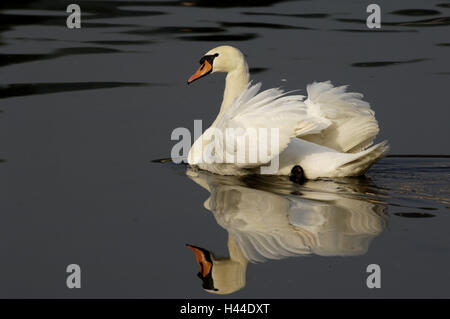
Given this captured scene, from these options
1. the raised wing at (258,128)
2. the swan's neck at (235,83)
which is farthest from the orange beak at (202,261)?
the swan's neck at (235,83)

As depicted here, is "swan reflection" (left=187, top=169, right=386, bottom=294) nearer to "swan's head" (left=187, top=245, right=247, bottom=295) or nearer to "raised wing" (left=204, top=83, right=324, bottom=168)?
"swan's head" (left=187, top=245, right=247, bottom=295)

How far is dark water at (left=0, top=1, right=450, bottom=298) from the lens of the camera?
7.16 m

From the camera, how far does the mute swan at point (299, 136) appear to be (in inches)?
366

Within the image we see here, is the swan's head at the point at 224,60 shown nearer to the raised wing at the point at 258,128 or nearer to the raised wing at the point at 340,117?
the raised wing at the point at 340,117

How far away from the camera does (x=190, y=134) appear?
11617 mm

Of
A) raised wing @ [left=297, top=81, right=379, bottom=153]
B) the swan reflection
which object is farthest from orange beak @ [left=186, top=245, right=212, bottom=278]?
raised wing @ [left=297, top=81, right=379, bottom=153]

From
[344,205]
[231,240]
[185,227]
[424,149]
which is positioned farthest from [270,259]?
[424,149]

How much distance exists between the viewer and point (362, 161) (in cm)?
951

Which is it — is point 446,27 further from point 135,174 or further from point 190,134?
point 135,174

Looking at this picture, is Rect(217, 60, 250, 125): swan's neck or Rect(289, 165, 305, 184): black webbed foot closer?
Rect(289, 165, 305, 184): black webbed foot

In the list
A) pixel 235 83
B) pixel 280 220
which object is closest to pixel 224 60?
pixel 235 83

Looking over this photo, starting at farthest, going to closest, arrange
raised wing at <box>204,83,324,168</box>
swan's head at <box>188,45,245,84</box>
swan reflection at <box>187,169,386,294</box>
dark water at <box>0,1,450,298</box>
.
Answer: swan's head at <box>188,45,245,84</box>
raised wing at <box>204,83,324,168</box>
swan reflection at <box>187,169,386,294</box>
dark water at <box>0,1,450,298</box>

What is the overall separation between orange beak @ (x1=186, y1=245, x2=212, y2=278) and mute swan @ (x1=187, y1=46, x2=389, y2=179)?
1855 mm

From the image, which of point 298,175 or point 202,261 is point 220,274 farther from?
point 298,175
